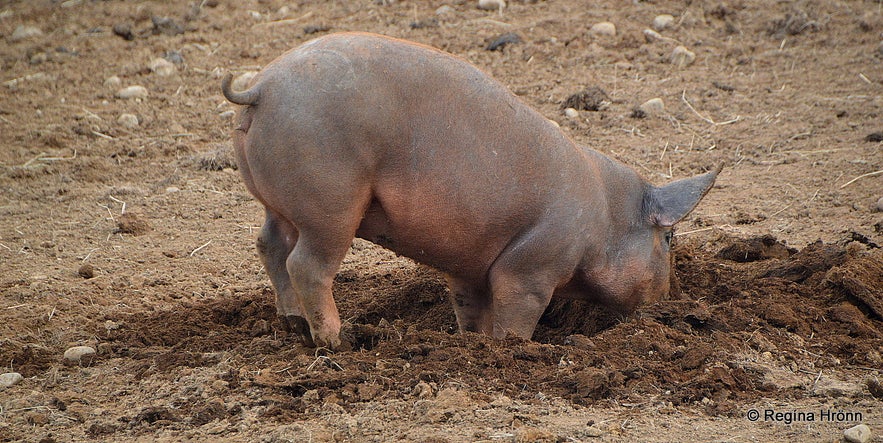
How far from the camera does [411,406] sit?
14.6 ft

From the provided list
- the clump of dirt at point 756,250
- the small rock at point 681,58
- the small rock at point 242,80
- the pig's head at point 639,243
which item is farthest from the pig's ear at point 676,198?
the small rock at point 242,80

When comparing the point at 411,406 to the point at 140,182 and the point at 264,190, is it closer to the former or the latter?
the point at 264,190

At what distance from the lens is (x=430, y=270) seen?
6.74 m

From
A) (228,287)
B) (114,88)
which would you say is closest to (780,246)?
(228,287)

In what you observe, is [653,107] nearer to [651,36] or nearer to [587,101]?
[587,101]

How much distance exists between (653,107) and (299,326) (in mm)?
5063

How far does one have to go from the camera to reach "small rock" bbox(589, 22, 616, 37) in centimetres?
1101

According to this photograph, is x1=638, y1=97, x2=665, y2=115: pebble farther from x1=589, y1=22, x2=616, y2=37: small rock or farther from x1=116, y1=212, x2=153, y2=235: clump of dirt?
x1=116, y1=212, x2=153, y2=235: clump of dirt

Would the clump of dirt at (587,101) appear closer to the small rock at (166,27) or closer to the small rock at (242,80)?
the small rock at (242,80)

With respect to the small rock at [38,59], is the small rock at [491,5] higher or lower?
higher

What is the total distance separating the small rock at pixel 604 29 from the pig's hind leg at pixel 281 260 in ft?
21.0

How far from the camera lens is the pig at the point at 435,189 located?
4.80m

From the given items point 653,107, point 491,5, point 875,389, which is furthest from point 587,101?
point 875,389

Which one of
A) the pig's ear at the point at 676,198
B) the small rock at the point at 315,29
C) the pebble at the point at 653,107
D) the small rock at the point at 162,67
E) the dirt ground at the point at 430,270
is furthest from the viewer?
the small rock at the point at 315,29
